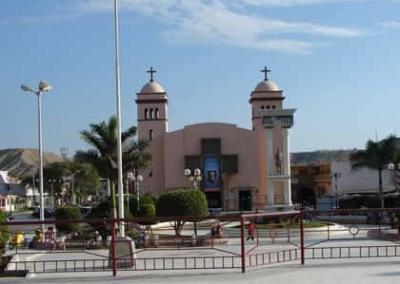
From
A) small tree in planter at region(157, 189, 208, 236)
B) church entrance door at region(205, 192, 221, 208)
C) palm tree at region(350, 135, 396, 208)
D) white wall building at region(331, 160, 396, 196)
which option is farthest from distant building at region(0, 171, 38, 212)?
small tree in planter at region(157, 189, 208, 236)

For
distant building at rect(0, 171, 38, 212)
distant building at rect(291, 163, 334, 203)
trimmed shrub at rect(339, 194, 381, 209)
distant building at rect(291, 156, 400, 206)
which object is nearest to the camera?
trimmed shrub at rect(339, 194, 381, 209)

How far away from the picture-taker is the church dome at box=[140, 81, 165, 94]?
274 feet

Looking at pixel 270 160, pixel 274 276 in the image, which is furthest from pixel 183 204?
pixel 270 160

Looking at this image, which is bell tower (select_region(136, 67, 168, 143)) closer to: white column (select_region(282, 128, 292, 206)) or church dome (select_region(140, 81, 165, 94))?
church dome (select_region(140, 81, 165, 94))

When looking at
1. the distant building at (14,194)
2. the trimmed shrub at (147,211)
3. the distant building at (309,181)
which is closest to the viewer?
the trimmed shrub at (147,211)

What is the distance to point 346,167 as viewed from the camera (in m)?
92.9

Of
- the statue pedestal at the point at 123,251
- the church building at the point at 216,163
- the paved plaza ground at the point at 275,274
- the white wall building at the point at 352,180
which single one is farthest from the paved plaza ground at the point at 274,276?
the white wall building at the point at 352,180

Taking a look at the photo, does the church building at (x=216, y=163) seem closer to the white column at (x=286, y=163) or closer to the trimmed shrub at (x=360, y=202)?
the white column at (x=286, y=163)

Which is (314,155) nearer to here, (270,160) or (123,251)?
(270,160)

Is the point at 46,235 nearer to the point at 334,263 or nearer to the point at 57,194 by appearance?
the point at 334,263

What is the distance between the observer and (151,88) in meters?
83.8

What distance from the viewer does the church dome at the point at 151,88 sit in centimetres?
8344

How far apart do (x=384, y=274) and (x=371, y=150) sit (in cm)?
4721

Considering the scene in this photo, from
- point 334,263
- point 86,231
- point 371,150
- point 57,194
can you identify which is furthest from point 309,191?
point 334,263
